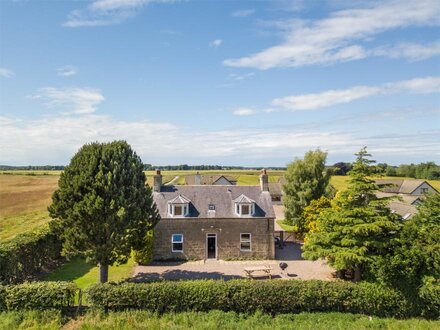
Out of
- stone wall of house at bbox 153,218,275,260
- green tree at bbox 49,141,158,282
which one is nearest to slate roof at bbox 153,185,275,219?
stone wall of house at bbox 153,218,275,260

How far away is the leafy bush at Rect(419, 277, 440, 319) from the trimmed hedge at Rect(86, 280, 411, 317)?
872 millimetres

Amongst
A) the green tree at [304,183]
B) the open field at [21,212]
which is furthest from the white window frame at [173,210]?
the open field at [21,212]

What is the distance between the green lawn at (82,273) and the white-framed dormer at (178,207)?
5.51 metres

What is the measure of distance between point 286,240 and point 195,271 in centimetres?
1457

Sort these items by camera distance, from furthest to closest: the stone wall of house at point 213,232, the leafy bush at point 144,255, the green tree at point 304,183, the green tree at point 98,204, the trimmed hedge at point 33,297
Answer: the green tree at point 304,183 < the stone wall of house at point 213,232 < the leafy bush at point 144,255 < the green tree at point 98,204 < the trimmed hedge at point 33,297

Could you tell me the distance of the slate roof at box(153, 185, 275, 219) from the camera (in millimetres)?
29125

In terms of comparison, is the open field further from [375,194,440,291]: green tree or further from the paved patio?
[375,194,440,291]: green tree

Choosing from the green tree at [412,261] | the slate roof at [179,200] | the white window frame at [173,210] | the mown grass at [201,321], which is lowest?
the mown grass at [201,321]

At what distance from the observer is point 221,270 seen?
2562cm

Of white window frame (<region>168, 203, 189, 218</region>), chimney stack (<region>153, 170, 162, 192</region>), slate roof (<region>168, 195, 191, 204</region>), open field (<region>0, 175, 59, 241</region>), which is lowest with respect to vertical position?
open field (<region>0, 175, 59, 241</region>)

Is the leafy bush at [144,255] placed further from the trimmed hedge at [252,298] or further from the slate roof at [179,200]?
the trimmed hedge at [252,298]

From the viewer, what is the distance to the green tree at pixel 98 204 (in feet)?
64.2

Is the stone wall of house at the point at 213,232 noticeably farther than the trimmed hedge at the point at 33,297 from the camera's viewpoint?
Yes

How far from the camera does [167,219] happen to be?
28594 millimetres
